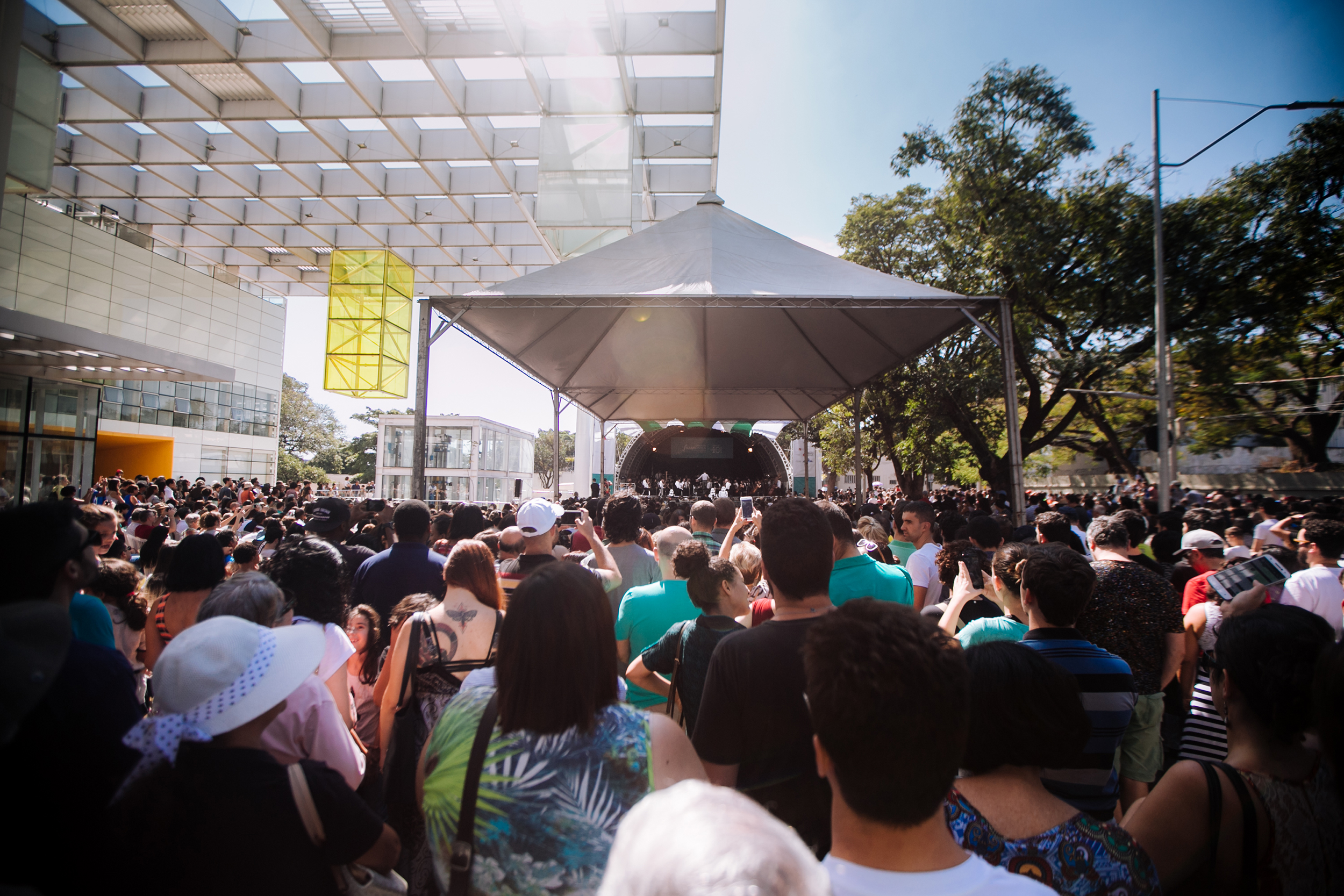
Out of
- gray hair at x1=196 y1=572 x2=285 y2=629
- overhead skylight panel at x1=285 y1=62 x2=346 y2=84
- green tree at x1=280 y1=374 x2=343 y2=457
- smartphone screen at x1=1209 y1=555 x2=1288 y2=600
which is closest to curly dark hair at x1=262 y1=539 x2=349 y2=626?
gray hair at x1=196 y1=572 x2=285 y2=629

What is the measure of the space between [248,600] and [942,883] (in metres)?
2.15

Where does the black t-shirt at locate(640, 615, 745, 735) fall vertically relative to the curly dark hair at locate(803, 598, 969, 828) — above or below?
below

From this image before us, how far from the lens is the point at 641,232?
9.33 meters

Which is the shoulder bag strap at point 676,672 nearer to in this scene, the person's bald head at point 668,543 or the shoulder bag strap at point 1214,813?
the person's bald head at point 668,543

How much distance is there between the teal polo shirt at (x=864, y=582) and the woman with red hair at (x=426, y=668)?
167cm

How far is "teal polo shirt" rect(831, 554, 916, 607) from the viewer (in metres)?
3.14

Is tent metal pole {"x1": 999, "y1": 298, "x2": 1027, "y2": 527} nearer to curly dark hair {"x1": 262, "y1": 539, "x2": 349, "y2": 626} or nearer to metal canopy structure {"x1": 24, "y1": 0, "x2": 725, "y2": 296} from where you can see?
curly dark hair {"x1": 262, "y1": 539, "x2": 349, "y2": 626}

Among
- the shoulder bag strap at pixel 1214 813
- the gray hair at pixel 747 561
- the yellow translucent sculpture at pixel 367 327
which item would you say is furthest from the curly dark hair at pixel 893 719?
the yellow translucent sculpture at pixel 367 327

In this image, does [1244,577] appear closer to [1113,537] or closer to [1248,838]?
[1113,537]

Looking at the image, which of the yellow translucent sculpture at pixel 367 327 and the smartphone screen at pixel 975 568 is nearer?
the smartphone screen at pixel 975 568

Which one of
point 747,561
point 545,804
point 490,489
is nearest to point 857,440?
point 747,561

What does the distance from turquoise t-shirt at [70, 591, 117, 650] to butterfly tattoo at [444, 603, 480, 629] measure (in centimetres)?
123

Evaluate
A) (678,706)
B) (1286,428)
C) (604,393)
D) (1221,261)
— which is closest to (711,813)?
(678,706)

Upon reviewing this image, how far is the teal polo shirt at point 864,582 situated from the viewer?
314 centimetres
